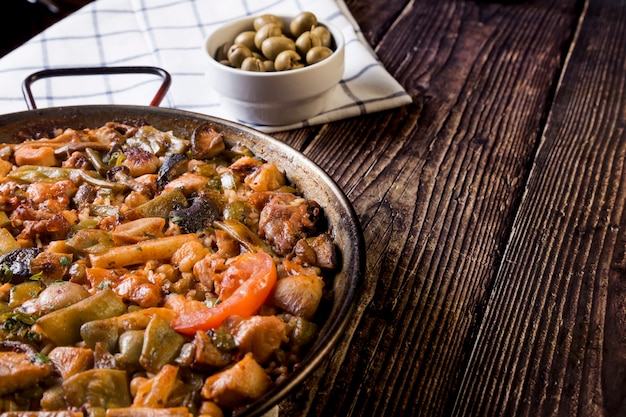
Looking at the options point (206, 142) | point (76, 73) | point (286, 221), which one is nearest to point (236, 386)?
point (286, 221)

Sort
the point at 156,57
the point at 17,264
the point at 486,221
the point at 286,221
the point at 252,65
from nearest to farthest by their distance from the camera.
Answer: the point at 17,264, the point at 286,221, the point at 486,221, the point at 252,65, the point at 156,57

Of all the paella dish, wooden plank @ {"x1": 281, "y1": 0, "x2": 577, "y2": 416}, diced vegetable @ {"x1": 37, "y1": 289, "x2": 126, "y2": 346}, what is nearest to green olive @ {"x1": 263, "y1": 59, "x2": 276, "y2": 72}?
wooden plank @ {"x1": 281, "y1": 0, "x2": 577, "y2": 416}

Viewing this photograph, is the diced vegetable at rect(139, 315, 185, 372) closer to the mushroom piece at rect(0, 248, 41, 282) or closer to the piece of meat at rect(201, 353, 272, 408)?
the piece of meat at rect(201, 353, 272, 408)

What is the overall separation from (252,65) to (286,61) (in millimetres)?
163

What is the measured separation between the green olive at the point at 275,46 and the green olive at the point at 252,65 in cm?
10

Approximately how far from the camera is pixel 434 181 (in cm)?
290

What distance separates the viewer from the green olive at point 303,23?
3.30 metres

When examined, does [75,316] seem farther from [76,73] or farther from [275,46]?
[275,46]

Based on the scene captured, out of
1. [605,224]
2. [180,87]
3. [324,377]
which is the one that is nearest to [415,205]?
[605,224]

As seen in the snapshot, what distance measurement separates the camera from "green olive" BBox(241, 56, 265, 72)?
3.09m

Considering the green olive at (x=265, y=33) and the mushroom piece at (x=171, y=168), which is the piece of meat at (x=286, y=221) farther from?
the green olive at (x=265, y=33)

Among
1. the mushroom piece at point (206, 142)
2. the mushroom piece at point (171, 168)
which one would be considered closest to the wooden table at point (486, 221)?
the mushroom piece at point (206, 142)

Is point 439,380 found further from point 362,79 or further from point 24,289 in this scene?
point 362,79

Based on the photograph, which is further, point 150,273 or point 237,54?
point 237,54
